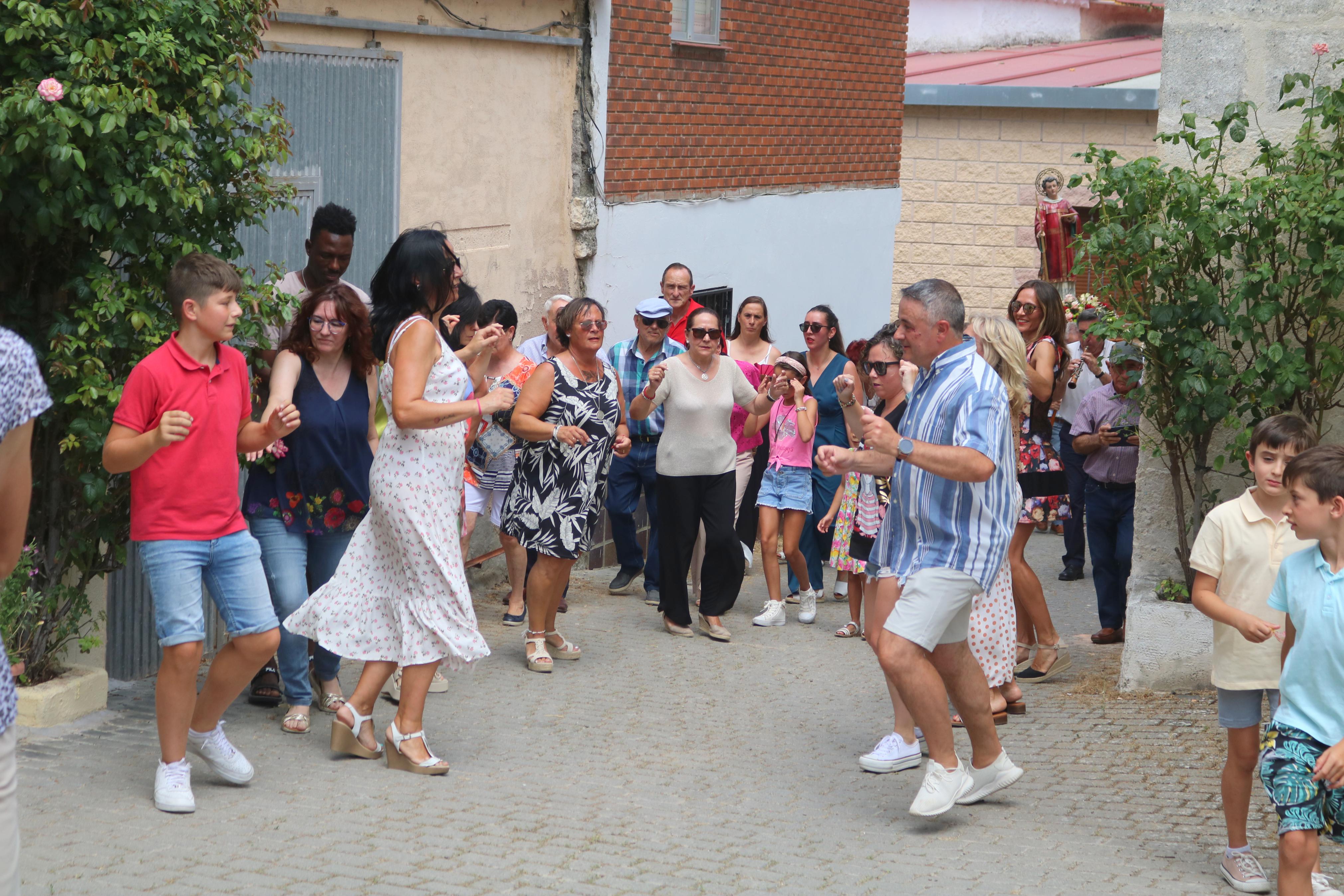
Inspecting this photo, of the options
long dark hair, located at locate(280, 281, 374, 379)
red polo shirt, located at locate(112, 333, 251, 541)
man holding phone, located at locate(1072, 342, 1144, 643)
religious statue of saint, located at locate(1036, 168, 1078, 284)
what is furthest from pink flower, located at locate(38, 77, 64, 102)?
religious statue of saint, located at locate(1036, 168, 1078, 284)

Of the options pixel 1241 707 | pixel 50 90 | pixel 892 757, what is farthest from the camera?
pixel 892 757

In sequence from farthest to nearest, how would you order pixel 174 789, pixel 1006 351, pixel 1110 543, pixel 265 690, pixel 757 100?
pixel 757 100 < pixel 1110 543 < pixel 1006 351 < pixel 265 690 < pixel 174 789

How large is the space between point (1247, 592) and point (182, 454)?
11.9ft

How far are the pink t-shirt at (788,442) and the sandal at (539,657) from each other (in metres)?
2.30

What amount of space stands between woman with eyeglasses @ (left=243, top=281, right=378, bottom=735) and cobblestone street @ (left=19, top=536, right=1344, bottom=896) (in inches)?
20.6

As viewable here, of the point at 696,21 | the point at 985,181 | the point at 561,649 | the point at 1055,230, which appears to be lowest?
the point at 561,649

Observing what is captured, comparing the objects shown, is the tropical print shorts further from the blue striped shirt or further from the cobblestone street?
the blue striped shirt

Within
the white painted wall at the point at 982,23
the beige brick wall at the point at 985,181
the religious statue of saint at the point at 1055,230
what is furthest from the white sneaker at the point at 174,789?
the white painted wall at the point at 982,23

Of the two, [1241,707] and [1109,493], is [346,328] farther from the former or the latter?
[1109,493]

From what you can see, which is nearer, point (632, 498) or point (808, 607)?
point (808, 607)

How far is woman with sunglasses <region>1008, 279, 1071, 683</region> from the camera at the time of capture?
301 inches

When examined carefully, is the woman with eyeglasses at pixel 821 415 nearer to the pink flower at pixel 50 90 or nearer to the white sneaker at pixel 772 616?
the white sneaker at pixel 772 616

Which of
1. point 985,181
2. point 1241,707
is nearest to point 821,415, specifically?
point 1241,707

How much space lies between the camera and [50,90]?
5.10 meters
